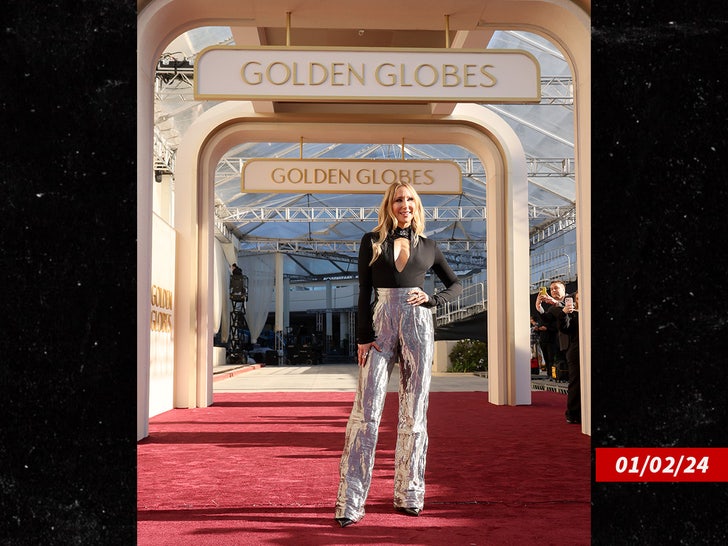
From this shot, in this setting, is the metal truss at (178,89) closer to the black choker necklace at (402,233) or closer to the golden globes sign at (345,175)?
the golden globes sign at (345,175)

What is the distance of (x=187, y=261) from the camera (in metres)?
8.40

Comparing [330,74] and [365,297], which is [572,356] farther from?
[365,297]

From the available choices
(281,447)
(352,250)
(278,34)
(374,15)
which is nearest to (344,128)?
(278,34)

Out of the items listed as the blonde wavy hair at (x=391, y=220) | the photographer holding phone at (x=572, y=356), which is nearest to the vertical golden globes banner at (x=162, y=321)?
the photographer holding phone at (x=572, y=356)

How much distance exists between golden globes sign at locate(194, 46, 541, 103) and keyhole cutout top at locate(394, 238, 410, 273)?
4.53 ft

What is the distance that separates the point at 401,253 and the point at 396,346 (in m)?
0.37

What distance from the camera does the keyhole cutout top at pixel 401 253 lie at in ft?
10.5
